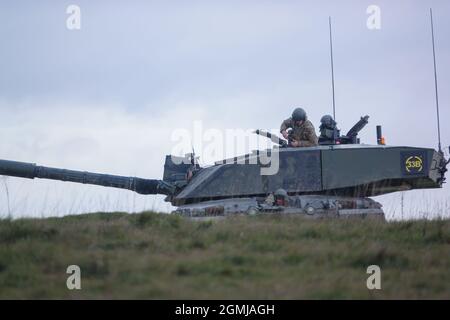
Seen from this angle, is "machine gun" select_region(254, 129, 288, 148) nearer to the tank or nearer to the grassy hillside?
the tank

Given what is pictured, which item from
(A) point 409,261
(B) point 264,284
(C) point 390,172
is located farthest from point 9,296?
(C) point 390,172

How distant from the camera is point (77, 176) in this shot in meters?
18.2

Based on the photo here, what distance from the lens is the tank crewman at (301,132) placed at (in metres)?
16.9

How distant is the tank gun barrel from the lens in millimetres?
18078

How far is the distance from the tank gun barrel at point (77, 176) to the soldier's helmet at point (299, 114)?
3.30m

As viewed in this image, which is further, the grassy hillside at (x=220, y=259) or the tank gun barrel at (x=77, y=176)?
the tank gun barrel at (x=77, y=176)

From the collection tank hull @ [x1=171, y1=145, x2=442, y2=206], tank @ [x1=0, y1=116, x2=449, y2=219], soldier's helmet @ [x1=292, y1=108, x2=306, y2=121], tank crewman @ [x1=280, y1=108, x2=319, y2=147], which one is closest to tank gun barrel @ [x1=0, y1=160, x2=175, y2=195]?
tank @ [x1=0, y1=116, x2=449, y2=219]

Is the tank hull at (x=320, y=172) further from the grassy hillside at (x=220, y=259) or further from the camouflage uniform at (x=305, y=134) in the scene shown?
the grassy hillside at (x=220, y=259)

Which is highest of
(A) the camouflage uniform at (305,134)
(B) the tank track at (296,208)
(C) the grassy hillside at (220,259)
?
(A) the camouflage uniform at (305,134)

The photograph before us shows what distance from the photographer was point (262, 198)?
1596cm

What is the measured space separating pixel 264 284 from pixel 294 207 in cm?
654

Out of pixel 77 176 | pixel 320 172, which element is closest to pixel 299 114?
pixel 320 172

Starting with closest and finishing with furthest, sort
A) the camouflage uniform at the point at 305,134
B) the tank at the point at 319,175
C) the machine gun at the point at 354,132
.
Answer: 1. the tank at the point at 319,175
2. the camouflage uniform at the point at 305,134
3. the machine gun at the point at 354,132

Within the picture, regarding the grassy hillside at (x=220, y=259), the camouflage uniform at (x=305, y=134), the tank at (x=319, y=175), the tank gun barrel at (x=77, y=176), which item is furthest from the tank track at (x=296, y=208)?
the tank gun barrel at (x=77, y=176)
